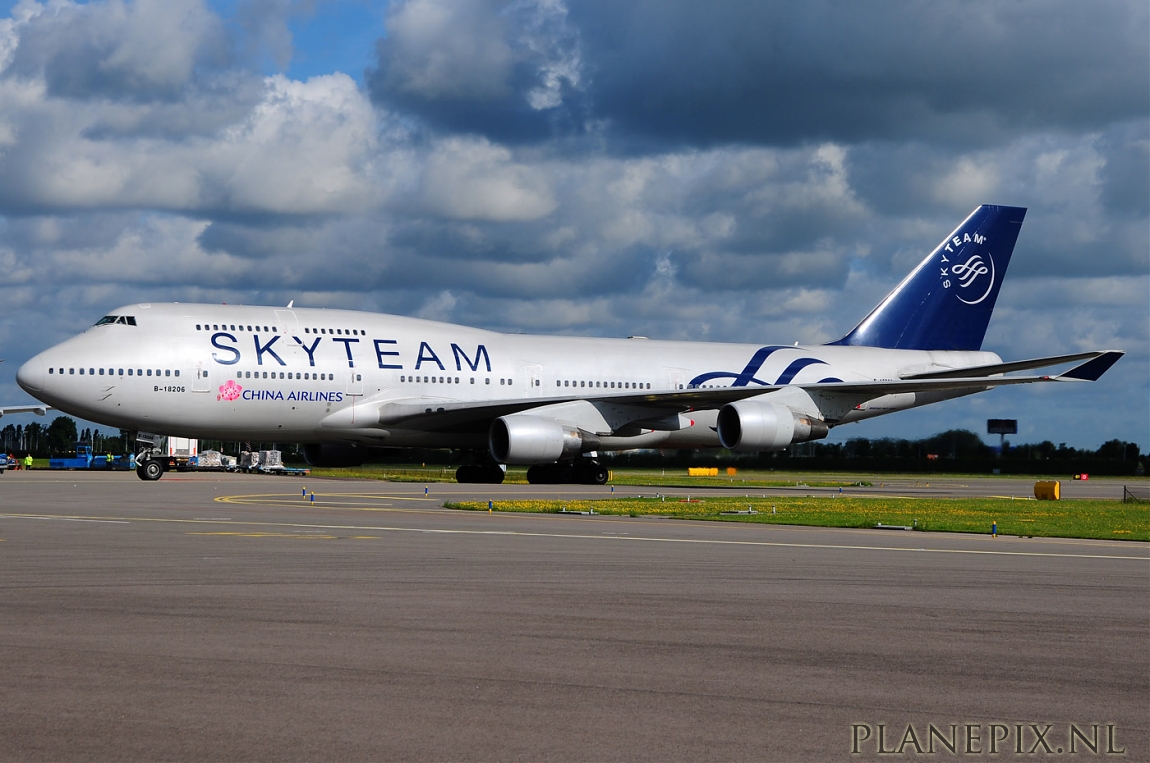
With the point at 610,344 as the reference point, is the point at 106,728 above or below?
below

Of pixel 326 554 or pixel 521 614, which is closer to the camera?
pixel 521 614

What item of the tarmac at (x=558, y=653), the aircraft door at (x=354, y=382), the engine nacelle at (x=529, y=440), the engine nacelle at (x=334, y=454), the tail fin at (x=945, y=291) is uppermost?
the tail fin at (x=945, y=291)

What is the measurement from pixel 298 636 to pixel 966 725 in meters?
4.38

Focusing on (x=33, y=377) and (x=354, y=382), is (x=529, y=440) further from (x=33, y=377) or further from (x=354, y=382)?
(x=33, y=377)

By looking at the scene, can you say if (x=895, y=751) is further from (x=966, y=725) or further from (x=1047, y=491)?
(x=1047, y=491)

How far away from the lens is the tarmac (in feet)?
18.7

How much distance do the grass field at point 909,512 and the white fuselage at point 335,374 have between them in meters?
10.9

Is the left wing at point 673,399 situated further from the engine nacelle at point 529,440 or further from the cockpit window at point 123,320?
the cockpit window at point 123,320

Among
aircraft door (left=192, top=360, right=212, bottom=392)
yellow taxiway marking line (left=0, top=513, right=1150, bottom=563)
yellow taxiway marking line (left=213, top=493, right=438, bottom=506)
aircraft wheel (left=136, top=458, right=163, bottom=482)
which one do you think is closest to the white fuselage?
aircraft door (left=192, top=360, right=212, bottom=392)

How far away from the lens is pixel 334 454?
4038cm

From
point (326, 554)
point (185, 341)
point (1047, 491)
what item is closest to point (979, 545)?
point (326, 554)

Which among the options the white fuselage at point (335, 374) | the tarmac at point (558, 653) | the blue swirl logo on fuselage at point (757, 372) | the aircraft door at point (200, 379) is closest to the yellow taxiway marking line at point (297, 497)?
the aircraft door at point (200, 379)

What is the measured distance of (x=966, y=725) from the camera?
19.9 ft

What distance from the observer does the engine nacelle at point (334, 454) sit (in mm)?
40344
